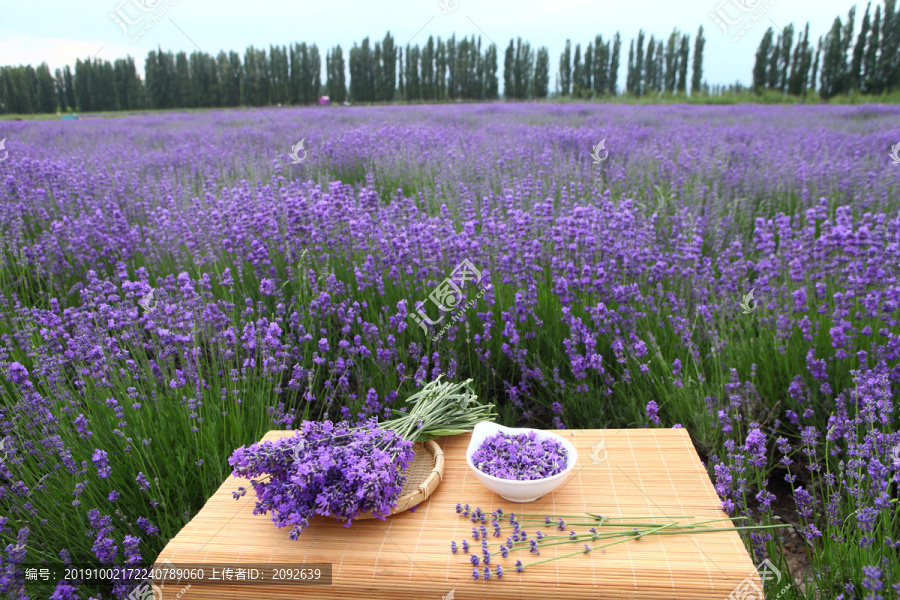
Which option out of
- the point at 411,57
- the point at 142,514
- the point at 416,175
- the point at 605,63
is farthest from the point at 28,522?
the point at 605,63

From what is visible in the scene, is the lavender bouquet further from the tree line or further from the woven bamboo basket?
the tree line

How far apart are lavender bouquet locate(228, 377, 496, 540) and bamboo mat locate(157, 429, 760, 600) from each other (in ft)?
0.21

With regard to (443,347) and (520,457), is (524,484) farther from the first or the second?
(443,347)

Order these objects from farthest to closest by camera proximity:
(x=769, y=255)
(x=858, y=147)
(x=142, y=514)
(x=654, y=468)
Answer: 1. (x=858, y=147)
2. (x=769, y=255)
3. (x=142, y=514)
4. (x=654, y=468)

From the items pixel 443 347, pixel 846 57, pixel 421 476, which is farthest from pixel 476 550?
pixel 846 57

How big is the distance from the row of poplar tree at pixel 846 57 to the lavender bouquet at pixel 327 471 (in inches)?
965

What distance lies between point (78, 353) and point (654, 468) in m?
2.17

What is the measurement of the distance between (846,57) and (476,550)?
27.6 metres

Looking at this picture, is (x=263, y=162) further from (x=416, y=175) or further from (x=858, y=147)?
(x=858, y=147)

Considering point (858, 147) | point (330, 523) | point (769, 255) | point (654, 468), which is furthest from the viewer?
point (858, 147)

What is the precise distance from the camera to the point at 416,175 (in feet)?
19.7

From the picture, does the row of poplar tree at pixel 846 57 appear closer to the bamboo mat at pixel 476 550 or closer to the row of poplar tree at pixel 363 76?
the row of poplar tree at pixel 363 76

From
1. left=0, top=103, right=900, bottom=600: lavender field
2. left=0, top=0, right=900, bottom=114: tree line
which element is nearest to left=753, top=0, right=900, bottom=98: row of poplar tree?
left=0, top=0, right=900, bottom=114: tree line

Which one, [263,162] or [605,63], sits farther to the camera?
[605,63]
